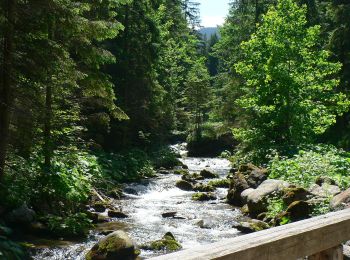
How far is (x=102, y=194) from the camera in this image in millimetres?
17375

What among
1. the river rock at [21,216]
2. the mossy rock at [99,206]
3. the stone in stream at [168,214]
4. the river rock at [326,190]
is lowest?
the stone in stream at [168,214]

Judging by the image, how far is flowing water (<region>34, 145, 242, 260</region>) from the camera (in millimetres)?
10516

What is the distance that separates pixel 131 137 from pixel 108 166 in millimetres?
7118

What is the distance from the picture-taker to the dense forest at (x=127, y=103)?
10508mm

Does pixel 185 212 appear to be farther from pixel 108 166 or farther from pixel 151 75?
pixel 151 75

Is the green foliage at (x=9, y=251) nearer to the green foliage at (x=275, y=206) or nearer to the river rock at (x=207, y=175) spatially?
the green foliage at (x=275, y=206)

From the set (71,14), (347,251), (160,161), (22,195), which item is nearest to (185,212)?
(22,195)

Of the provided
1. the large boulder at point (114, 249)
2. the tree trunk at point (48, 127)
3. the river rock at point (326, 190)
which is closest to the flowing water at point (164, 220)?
the large boulder at point (114, 249)

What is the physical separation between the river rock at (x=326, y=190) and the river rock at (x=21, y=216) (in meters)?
7.35

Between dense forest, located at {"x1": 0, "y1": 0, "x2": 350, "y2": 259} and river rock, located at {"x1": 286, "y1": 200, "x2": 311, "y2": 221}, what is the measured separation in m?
0.51

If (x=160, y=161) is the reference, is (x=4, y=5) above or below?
above

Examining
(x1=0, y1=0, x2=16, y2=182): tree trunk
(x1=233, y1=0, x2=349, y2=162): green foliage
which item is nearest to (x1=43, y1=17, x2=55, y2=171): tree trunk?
(x1=0, y1=0, x2=16, y2=182): tree trunk

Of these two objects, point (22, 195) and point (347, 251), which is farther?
point (22, 195)

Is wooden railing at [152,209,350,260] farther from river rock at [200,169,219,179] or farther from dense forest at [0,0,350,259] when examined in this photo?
river rock at [200,169,219,179]
